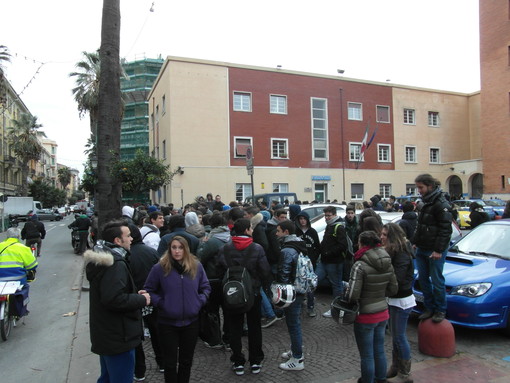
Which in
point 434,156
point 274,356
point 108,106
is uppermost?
point 434,156

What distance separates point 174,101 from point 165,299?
23489 mm

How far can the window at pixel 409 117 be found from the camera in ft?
109

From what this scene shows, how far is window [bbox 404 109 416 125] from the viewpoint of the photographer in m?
33.2

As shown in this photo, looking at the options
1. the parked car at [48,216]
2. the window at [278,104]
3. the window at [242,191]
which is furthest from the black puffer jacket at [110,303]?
the parked car at [48,216]

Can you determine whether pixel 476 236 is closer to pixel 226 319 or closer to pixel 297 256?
pixel 297 256

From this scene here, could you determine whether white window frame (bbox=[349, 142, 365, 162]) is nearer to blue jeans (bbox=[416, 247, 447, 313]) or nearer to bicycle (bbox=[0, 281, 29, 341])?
blue jeans (bbox=[416, 247, 447, 313])

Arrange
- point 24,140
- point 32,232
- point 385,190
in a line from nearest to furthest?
point 32,232 < point 385,190 < point 24,140

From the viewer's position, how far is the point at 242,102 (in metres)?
27.8

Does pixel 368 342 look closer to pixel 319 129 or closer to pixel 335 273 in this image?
pixel 335 273

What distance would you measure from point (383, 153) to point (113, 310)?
3181cm

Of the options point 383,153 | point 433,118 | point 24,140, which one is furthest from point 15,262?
point 24,140

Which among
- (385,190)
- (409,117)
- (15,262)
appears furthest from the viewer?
(409,117)

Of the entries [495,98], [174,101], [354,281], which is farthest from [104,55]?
[495,98]

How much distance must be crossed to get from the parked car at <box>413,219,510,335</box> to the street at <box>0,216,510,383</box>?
1.20 feet
